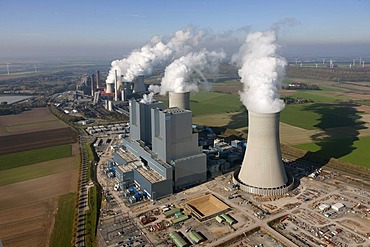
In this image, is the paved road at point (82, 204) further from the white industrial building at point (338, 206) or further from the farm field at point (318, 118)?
the farm field at point (318, 118)

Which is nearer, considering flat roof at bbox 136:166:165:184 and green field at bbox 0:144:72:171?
flat roof at bbox 136:166:165:184

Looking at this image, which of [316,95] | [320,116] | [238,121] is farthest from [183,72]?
[316,95]

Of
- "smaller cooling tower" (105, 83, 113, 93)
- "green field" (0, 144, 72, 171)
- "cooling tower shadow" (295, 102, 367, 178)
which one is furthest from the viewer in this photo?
"smaller cooling tower" (105, 83, 113, 93)

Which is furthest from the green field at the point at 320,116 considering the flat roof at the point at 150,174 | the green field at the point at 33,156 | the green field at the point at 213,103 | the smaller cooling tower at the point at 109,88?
the smaller cooling tower at the point at 109,88

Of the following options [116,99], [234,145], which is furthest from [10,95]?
[234,145]

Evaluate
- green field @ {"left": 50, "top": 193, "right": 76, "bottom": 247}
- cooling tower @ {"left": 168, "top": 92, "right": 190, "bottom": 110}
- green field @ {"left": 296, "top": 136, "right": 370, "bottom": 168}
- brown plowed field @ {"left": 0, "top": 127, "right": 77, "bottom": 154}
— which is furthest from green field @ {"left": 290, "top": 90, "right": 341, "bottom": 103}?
green field @ {"left": 50, "top": 193, "right": 76, "bottom": 247}

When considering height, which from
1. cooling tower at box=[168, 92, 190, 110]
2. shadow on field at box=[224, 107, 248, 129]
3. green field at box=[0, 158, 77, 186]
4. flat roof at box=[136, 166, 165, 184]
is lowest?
green field at box=[0, 158, 77, 186]

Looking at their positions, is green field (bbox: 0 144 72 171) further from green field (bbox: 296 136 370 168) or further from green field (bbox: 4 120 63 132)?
green field (bbox: 296 136 370 168)

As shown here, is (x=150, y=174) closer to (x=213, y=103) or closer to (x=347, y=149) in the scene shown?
(x=347, y=149)
